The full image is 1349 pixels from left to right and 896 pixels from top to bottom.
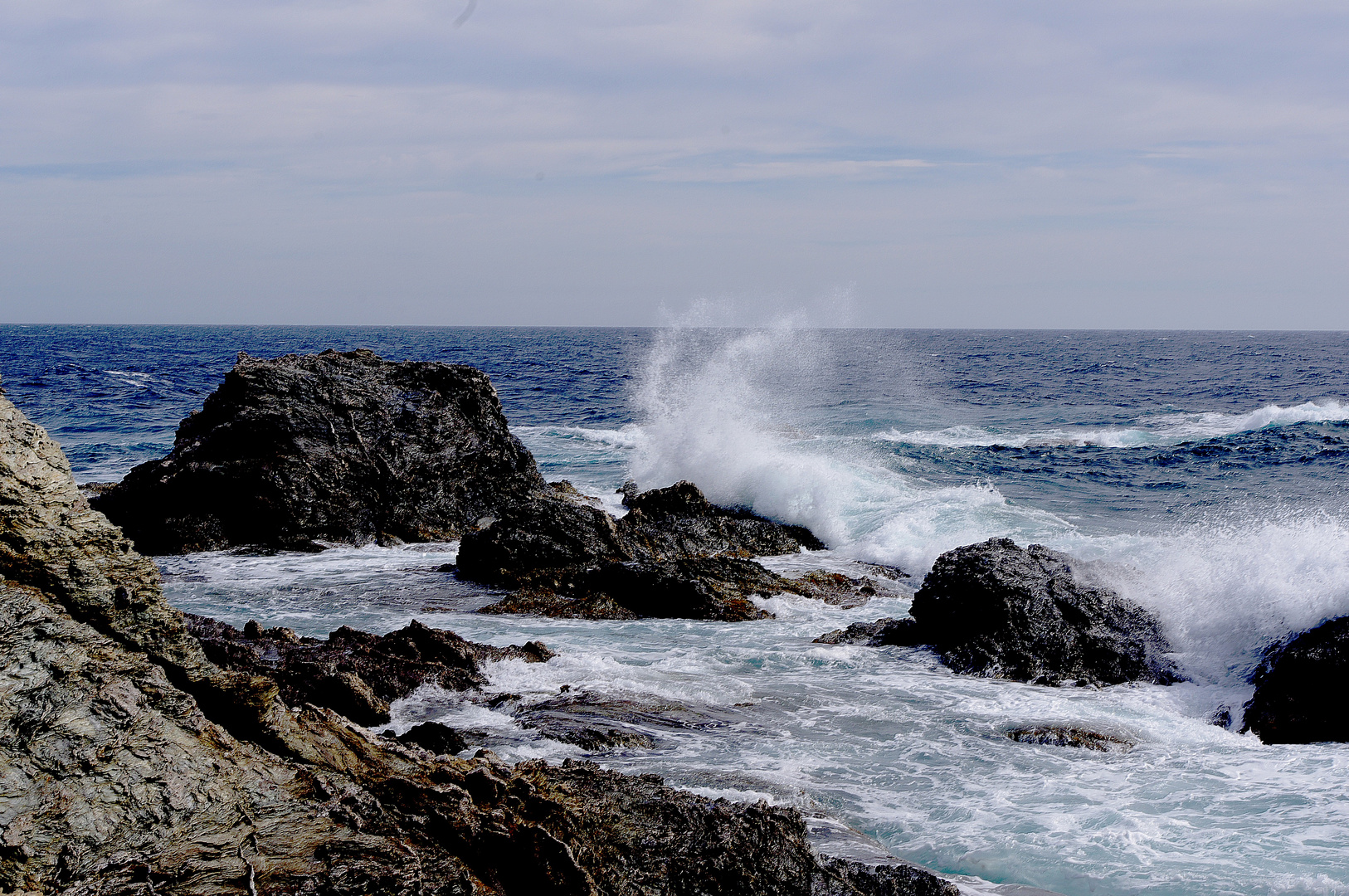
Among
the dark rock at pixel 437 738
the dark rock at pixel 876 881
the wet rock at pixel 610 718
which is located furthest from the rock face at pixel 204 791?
the wet rock at pixel 610 718

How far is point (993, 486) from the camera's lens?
17.3 metres

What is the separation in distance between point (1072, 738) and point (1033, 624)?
178 cm

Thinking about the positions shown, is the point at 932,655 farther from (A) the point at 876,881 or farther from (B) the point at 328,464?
(B) the point at 328,464

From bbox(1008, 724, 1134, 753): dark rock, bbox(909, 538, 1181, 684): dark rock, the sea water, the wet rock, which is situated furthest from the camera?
bbox(909, 538, 1181, 684): dark rock

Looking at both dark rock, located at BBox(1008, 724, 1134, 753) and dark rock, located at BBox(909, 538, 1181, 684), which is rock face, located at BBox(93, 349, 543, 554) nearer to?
dark rock, located at BBox(909, 538, 1181, 684)

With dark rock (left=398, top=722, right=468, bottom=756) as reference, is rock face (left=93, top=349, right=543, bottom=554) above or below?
above

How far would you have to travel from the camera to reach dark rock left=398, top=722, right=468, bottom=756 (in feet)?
16.9

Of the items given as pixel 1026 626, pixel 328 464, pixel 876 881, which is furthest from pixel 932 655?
pixel 328 464

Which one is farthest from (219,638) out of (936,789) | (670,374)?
(670,374)

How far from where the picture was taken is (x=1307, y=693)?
6.60 metres

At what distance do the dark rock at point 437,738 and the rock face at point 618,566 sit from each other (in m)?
4.05

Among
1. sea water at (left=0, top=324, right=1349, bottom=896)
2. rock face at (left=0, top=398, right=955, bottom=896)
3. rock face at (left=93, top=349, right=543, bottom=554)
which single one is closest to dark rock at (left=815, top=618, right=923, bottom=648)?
sea water at (left=0, top=324, right=1349, bottom=896)

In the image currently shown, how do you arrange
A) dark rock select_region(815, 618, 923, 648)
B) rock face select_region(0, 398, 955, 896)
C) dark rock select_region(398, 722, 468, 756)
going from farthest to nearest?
dark rock select_region(815, 618, 923, 648)
dark rock select_region(398, 722, 468, 756)
rock face select_region(0, 398, 955, 896)

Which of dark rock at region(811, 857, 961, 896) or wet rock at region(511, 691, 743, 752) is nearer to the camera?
dark rock at region(811, 857, 961, 896)
